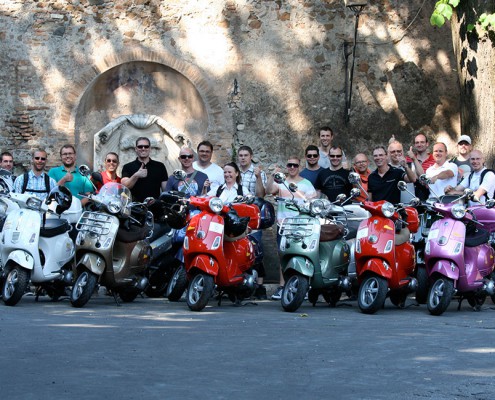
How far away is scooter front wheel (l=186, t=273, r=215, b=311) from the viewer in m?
9.70

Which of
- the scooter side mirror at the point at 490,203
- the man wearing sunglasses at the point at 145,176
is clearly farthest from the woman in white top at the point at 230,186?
the scooter side mirror at the point at 490,203

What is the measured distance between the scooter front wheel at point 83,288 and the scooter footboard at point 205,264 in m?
0.88

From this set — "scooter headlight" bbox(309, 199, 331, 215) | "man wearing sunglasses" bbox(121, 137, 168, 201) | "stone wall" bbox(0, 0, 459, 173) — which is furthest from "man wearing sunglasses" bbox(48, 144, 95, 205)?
"stone wall" bbox(0, 0, 459, 173)

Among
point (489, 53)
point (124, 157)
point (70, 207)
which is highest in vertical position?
point (489, 53)

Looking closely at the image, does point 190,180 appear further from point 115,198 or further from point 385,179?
point 385,179

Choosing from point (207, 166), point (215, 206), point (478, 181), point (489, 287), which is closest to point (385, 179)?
point (478, 181)

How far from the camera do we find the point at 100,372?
19.8 ft

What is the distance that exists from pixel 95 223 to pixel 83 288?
67cm

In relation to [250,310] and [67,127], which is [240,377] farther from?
[67,127]

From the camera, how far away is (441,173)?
11.8 metres

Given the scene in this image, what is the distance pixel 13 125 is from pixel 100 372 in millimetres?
10383

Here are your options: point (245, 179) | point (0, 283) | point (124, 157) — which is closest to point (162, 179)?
point (245, 179)

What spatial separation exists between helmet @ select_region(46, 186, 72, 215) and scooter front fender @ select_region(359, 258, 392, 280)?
2835 millimetres

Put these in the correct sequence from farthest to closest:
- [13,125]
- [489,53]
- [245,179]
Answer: [13,125] → [489,53] → [245,179]
